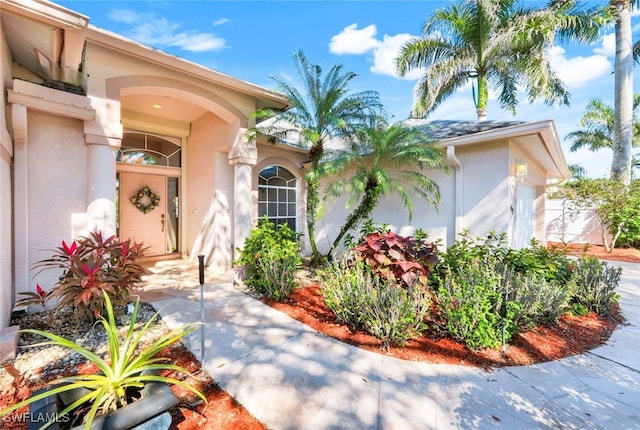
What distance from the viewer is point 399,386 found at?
2756mm

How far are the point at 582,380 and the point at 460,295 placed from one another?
1368mm

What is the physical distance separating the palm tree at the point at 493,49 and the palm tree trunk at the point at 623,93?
1560 millimetres

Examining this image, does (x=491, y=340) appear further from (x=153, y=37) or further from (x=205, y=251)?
(x=153, y=37)

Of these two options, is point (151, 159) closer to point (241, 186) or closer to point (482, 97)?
point (241, 186)

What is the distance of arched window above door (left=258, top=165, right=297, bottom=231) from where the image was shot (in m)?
8.62

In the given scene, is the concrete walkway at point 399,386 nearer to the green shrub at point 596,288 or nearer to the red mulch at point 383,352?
the red mulch at point 383,352

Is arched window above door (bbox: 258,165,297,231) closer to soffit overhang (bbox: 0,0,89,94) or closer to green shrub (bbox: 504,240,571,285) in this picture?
soffit overhang (bbox: 0,0,89,94)

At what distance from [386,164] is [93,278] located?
20.9 feet

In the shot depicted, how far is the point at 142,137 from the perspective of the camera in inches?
304

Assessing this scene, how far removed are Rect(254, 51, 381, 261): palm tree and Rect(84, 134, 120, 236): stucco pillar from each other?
3.15m

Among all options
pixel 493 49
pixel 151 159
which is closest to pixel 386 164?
pixel 151 159

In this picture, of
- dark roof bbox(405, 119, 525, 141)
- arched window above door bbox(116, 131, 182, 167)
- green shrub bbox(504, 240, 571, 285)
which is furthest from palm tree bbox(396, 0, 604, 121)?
arched window above door bbox(116, 131, 182, 167)

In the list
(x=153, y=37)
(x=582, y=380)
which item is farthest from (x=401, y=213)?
(x=153, y=37)

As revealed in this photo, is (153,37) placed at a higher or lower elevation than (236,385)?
higher
